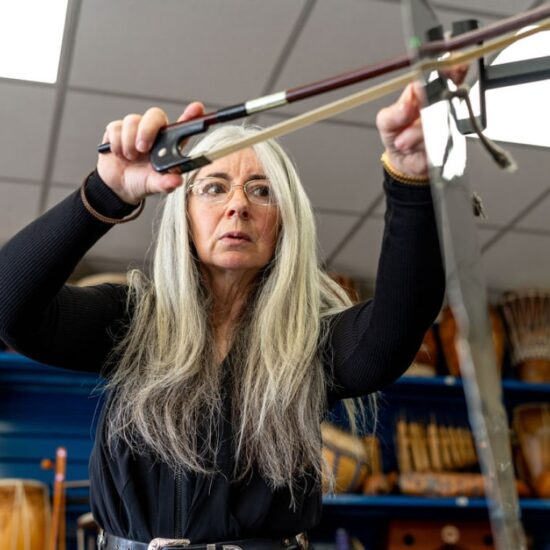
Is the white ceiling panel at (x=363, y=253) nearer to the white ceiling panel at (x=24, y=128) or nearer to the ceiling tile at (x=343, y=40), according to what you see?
the ceiling tile at (x=343, y=40)

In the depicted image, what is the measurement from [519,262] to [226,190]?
2.78 meters

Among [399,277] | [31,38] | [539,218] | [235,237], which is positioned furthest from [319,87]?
[539,218]

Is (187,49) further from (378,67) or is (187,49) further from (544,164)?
(378,67)

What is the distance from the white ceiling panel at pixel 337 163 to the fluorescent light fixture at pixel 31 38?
685 millimetres

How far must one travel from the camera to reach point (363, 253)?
379 cm

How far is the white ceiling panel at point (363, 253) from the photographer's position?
11.7 ft

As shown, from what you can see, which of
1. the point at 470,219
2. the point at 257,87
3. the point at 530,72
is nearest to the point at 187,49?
the point at 257,87

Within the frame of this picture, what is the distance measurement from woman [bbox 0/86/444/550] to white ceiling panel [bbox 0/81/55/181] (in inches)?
58.0

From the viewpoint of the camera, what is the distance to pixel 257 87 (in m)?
2.63

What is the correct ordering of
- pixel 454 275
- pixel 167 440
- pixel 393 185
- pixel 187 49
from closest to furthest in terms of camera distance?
pixel 454 275 < pixel 393 185 < pixel 167 440 < pixel 187 49

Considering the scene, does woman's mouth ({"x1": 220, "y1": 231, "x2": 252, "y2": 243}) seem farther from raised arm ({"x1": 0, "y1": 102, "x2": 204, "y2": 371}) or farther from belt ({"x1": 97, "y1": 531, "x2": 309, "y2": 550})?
belt ({"x1": 97, "y1": 531, "x2": 309, "y2": 550})

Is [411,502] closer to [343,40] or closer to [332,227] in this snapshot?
[332,227]

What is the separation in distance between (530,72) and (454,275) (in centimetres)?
28

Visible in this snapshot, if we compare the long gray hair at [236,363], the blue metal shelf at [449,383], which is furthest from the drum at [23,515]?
the long gray hair at [236,363]
